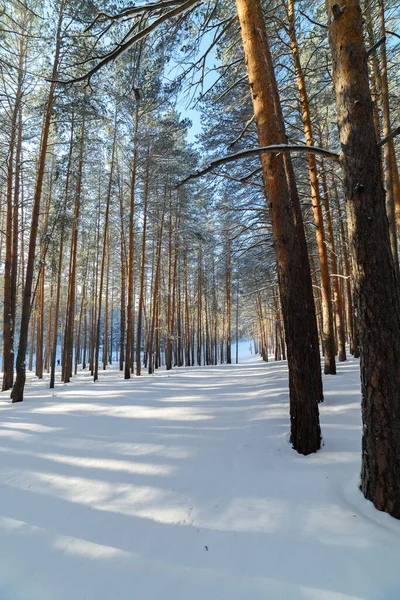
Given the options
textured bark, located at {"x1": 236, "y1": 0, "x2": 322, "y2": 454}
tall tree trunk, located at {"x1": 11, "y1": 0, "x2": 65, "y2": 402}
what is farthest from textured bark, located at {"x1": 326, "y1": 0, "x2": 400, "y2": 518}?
tall tree trunk, located at {"x1": 11, "y1": 0, "x2": 65, "y2": 402}

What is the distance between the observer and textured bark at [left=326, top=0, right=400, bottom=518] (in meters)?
1.97

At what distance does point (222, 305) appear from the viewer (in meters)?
29.8

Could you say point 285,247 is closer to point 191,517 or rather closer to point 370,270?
point 370,270

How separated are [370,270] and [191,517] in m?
2.31

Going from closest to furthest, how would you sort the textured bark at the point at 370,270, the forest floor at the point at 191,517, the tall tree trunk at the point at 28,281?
the forest floor at the point at 191,517, the textured bark at the point at 370,270, the tall tree trunk at the point at 28,281

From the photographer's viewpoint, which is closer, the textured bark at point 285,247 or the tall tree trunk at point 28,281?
the textured bark at point 285,247

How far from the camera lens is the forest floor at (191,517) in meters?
1.52

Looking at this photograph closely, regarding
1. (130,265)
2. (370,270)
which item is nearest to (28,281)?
(130,265)

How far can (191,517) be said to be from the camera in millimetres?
2080

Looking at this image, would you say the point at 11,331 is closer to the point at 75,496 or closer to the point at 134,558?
the point at 75,496

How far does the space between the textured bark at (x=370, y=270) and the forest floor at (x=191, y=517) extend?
32 cm

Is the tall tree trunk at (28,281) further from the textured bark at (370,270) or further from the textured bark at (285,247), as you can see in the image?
the textured bark at (370,270)

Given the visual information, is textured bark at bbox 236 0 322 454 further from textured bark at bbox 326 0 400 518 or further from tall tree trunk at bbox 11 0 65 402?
tall tree trunk at bbox 11 0 65 402

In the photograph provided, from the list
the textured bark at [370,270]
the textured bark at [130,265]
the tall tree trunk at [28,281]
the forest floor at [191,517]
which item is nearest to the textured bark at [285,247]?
the forest floor at [191,517]
